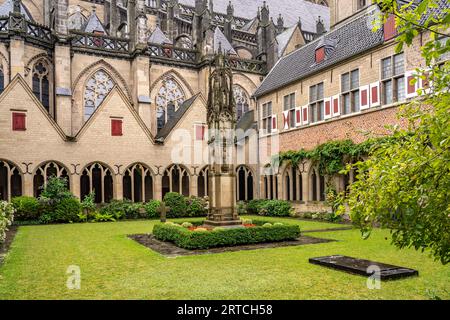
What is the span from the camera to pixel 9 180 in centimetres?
2161

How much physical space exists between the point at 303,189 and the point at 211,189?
1045cm

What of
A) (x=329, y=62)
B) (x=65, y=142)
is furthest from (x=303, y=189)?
(x=65, y=142)

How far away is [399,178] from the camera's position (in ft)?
14.2

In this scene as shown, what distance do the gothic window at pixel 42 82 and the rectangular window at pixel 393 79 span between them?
20704mm

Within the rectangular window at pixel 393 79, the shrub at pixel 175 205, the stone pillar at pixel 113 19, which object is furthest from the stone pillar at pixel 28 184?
the rectangular window at pixel 393 79

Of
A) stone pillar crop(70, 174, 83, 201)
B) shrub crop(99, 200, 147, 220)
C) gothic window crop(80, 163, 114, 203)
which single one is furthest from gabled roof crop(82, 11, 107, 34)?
shrub crop(99, 200, 147, 220)

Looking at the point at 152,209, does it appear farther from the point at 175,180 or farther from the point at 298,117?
the point at 298,117

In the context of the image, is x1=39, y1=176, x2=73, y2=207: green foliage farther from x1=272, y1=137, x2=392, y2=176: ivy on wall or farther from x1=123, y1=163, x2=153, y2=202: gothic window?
x1=272, y1=137, x2=392, y2=176: ivy on wall

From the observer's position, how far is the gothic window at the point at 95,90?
29.1 m

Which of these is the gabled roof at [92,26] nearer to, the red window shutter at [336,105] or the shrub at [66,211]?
the shrub at [66,211]

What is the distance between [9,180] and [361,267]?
19.1 meters

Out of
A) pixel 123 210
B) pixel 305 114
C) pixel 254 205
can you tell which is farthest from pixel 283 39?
pixel 123 210

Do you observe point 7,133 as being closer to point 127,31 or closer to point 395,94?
point 127,31

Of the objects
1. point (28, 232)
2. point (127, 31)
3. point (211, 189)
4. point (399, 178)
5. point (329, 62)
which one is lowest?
point (28, 232)
